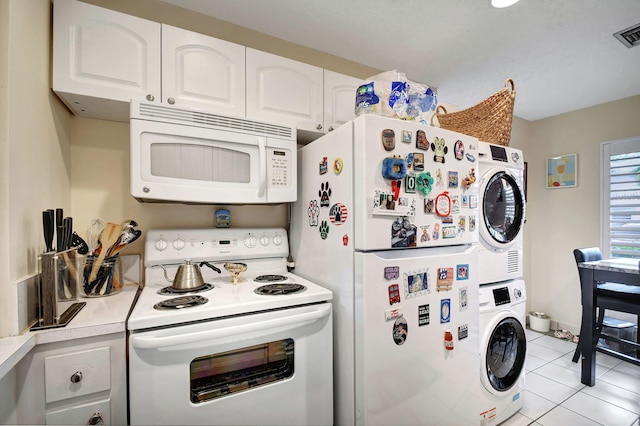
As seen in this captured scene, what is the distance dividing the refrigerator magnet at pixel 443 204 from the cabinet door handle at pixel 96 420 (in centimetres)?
160

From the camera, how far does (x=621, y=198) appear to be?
2.92m

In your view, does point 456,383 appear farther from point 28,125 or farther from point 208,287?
point 28,125

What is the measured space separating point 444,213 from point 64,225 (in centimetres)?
169

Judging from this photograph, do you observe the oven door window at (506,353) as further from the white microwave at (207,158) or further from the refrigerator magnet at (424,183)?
the white microwave at (207,158)

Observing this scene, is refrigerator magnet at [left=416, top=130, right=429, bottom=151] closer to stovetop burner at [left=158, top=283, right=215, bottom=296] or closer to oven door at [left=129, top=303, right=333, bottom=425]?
oven door at [left=129, top=303, right=333, bottom=425]

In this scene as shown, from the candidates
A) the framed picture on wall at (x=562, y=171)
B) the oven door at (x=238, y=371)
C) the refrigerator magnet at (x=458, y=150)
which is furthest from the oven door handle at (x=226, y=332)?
the framed picture on wall at (x=562, y=171)

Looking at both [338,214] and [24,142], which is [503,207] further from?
[24,142]

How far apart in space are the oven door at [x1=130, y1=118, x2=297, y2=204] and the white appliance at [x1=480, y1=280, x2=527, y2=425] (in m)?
1.36

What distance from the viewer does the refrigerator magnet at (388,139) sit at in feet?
4.06

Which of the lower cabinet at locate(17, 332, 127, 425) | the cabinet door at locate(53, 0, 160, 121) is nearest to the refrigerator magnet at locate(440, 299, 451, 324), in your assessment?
the lower cabinet at locate(17, 332, 127, 425)

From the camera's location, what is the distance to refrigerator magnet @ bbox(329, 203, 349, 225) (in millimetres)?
1326

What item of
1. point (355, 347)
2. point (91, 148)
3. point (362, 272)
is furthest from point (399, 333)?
point (91, 148)

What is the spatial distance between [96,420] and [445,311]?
4.94 feet

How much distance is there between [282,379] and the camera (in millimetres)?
1259
